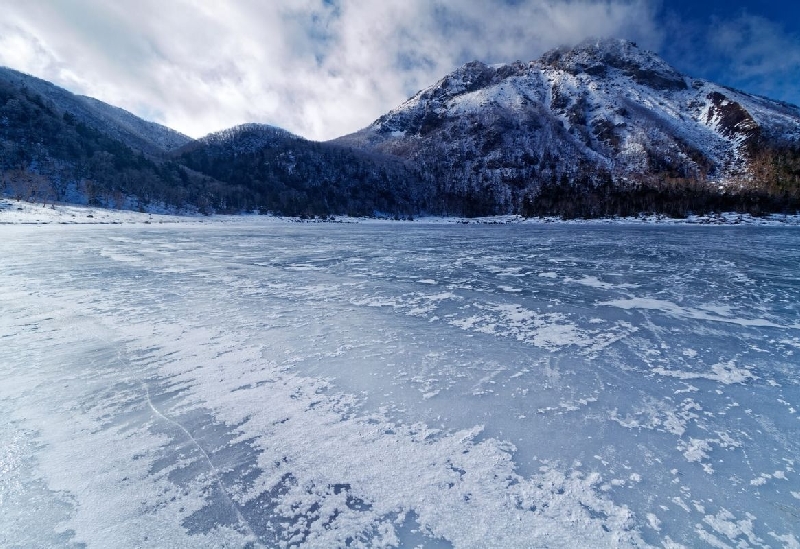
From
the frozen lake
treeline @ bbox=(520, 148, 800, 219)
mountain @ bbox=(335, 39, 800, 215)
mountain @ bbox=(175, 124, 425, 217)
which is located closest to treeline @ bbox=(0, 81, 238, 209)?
mountain @ bbox=(175, 124, 425, 217)

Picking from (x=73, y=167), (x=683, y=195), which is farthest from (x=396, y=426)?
(x=683, y=195)

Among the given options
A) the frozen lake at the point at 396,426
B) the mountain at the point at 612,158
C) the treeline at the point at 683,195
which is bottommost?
the frozen lake at the point at 396,426

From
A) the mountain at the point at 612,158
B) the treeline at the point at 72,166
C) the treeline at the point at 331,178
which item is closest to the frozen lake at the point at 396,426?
the treeline at the point at 331,178

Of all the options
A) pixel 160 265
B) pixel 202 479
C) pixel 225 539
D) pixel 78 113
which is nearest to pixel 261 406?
pixel 202 479

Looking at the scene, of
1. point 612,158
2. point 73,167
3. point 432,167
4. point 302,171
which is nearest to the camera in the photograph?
point 73,167

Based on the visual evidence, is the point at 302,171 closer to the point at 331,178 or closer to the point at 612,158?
the point at 331,178

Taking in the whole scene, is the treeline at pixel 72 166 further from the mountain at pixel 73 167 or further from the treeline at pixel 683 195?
the treeline at pixel 683 195

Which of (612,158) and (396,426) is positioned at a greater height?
(612,158)

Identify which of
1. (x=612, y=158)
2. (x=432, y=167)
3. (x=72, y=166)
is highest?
(x=612, y=158)

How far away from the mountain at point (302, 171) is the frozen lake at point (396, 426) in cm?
11146

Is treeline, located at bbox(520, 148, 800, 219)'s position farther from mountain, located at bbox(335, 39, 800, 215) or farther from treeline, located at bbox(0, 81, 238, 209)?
treeline, located at bbox(0, 81, 238, 209)

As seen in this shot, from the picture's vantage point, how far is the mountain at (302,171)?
131 m

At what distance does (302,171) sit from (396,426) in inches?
5942

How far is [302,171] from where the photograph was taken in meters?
143
